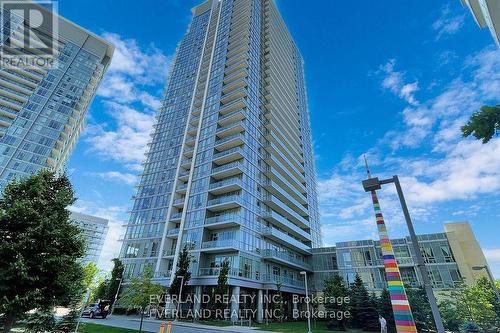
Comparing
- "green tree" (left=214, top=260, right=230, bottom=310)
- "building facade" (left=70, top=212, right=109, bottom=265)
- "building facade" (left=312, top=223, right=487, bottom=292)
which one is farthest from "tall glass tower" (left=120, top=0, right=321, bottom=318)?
"building facade" (left=70, top=212, right=109, bottom=265)

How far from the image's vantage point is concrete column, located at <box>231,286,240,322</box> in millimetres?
29931

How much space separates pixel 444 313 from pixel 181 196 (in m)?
38.7

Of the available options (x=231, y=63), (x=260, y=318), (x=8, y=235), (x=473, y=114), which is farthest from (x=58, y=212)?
(x=231, y=63)

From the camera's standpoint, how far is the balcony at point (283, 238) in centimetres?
4084

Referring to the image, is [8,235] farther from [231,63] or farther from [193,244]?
[231,63]

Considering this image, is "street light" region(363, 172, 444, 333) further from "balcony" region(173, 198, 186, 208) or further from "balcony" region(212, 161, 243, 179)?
"balcony" region(173, 198, 186, 208)

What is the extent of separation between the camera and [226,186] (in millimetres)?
38688

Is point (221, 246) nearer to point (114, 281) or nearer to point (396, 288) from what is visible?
point (114, 281)

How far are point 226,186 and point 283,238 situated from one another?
1373 centimetres

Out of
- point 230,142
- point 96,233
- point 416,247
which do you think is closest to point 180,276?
point 230,142

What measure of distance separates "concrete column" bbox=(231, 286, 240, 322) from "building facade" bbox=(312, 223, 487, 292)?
21.0 metres

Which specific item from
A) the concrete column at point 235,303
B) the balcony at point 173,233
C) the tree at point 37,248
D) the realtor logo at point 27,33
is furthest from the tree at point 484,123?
the realtor logo at point 27,33

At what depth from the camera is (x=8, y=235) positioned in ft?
35.6

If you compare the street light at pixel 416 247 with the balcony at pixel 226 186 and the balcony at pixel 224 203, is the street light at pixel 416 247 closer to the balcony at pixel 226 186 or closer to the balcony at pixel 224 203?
the balcony at pixel 224 203
